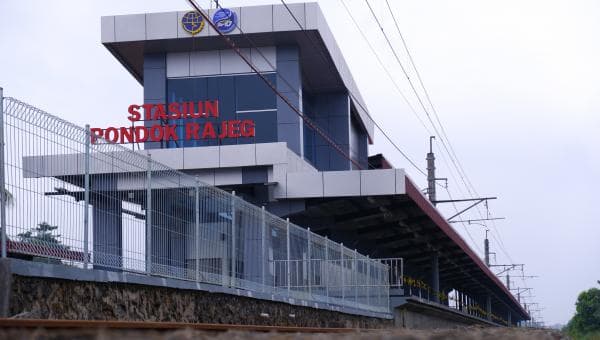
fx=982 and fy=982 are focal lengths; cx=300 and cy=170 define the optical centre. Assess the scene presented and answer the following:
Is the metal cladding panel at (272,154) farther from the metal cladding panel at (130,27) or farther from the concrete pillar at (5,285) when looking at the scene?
the concrete pillar at (5,285)

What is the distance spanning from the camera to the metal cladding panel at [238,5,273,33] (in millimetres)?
39031

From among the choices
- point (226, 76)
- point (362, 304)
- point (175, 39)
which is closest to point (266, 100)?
point (226, 76)

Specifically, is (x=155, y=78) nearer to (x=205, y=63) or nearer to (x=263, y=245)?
(x=205, y=63)

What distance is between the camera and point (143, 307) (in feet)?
46.4

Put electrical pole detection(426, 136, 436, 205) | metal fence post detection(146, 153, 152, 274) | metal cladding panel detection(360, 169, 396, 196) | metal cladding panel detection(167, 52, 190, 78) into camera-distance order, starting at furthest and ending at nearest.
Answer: electrical pole detection(426, 136, 436, 205) < metal cladding panel detection(167, 52, 190, 78) < metal cladding panel detection(360, 169, 396, 196) < metal fence post detection(146, 153, 152, 274)

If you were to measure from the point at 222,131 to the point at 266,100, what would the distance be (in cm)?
299

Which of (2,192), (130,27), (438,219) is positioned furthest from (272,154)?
(2,192)

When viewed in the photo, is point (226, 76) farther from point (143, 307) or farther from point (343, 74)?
point (143, 307)

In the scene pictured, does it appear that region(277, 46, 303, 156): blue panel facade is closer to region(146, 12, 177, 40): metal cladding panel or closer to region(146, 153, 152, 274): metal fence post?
region(146, 12, 177, 40): metal cladding panel

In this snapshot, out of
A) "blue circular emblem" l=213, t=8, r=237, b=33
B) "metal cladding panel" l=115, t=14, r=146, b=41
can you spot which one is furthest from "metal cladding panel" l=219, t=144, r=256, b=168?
"metal cladding panel" l=115, t=14, r=146, b=41

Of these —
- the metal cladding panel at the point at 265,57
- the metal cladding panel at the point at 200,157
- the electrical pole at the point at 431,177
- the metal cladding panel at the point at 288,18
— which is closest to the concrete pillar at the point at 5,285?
the metal cladding panel at the point at 200,157

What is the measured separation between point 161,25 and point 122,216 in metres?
26.9

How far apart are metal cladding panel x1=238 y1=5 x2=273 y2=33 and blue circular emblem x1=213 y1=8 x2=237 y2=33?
0.35 metres

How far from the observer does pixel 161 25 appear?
3959 centimetres
